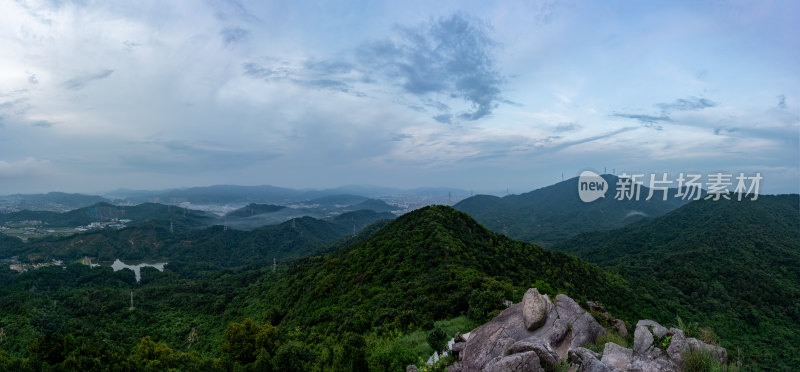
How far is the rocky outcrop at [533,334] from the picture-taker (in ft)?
34.3

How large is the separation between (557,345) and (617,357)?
97.6 inches

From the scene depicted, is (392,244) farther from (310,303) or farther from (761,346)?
(761,346)

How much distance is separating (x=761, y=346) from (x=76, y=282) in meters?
188

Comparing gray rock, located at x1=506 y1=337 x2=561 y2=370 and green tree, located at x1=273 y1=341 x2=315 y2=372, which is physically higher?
gray rock, located at x1=506 y1=337 x2=561 y2=370

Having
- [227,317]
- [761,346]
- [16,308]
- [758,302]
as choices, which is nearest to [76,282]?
[16,308]

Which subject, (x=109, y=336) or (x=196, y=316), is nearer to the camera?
(x=109, y=336)

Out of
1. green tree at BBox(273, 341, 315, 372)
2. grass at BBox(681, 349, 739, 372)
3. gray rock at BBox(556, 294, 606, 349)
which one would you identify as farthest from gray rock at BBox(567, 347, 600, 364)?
green tree at BBox(273, 341, 315, 372)

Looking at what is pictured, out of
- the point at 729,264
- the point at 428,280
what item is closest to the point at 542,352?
the point at 428,280

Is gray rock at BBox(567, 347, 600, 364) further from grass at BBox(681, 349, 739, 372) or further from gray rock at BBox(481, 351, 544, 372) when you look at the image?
grass at BBox(681, 349, 739, 372)

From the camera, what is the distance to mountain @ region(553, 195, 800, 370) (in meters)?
55.1

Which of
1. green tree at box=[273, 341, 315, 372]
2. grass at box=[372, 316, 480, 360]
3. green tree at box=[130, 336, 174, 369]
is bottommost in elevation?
green tree at box=[130, 336, 174, 369]

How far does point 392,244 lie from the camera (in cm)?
4794

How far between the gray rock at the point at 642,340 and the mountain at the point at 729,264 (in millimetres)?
52105

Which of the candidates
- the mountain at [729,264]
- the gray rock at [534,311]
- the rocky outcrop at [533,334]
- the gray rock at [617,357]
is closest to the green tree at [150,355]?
the rocky outcrop at [533,334]
